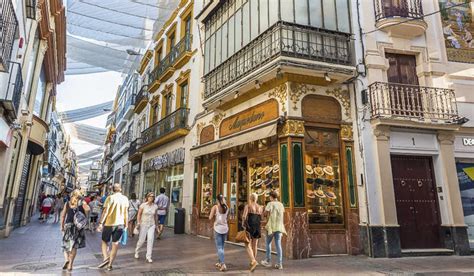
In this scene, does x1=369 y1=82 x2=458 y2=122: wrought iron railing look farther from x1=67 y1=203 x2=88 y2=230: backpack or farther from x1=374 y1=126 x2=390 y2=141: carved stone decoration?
x1=67 y1=203 x2=88 y2=230: backpack

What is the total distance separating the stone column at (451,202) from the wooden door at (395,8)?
382cm

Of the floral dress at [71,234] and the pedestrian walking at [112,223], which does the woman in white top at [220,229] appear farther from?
the floral dress at [71,234]

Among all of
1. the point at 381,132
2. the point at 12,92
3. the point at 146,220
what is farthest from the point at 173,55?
the point at 381,132

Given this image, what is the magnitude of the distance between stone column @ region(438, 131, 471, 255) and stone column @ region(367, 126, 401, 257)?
5.41 feet

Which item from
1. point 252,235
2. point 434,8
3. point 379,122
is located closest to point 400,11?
point 434,8

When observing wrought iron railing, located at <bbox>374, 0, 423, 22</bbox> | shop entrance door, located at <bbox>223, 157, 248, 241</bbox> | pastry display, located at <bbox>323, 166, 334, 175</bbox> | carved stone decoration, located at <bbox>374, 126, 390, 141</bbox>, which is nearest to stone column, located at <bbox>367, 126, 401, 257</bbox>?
carved stone decoration, located at <bbox>374, 126, 390, 141</bbox>

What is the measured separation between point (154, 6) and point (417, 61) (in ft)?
56.0

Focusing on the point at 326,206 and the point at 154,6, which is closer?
the point at 326,206

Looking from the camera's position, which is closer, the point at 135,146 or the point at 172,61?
the point at 172,61

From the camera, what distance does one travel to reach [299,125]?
349 inches

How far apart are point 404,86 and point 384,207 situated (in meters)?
3.72

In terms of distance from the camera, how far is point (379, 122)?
29.0 feet

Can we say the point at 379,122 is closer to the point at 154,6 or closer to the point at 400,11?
the point at 400,11

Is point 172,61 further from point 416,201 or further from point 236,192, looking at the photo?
point 416,201
